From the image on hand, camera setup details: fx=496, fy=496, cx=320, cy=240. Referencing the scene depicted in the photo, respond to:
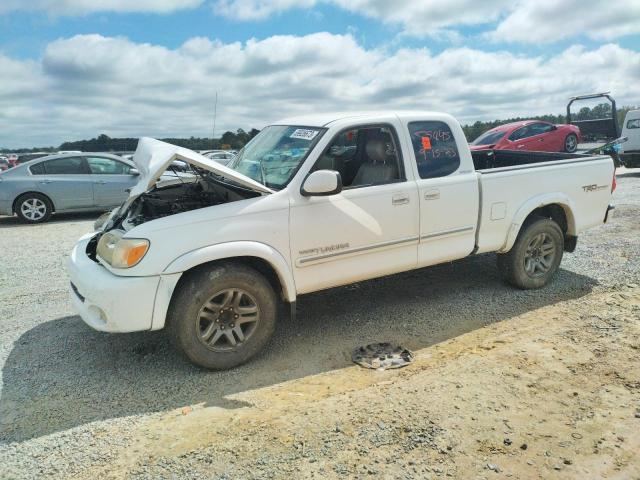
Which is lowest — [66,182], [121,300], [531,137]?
[121,300]

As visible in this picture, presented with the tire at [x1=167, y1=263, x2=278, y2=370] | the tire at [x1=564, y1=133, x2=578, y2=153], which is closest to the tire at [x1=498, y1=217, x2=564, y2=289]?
the tire at [x1=167, y1=263, x2=278, y2=370]

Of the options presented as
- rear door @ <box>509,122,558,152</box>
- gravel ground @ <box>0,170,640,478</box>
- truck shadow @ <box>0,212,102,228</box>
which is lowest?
gravel ground @ <box>0,170,640,478</box>

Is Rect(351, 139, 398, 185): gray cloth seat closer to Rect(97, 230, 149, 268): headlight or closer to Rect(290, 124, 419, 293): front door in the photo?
Rect(290, 124, 419, 293): front door

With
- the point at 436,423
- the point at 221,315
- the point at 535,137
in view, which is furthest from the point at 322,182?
the point at 535,137

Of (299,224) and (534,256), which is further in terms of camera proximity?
(534,256)

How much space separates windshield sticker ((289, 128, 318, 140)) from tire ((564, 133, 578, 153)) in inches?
610

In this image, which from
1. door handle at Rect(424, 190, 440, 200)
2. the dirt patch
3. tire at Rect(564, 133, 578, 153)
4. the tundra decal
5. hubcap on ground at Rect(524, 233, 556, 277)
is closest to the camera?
the dirt patch

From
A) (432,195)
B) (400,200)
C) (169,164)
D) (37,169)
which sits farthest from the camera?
(37,169)

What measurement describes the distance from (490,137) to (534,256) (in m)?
11.8

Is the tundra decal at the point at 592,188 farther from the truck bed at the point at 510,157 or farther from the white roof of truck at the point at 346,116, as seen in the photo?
the white roof of truck at the point at 346,116

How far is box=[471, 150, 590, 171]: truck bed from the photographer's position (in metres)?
6.01

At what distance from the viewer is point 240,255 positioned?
12.3 ft

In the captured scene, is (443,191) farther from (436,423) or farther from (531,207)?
(436,423)

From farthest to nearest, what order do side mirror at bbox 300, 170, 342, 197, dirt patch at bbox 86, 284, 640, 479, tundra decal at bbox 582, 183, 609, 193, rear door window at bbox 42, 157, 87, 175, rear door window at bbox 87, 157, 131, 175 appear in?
1. rear door window at bbox 87, 157, 131, 175
2. rear door window at bbox 42, 157, 87, 175
3. tundra decal at bbox 582, 183, 609, 193
4. side mirror at bbox 300, 170, 342, 197
5. dirt patch at bbox 86, 284, 640, 479
